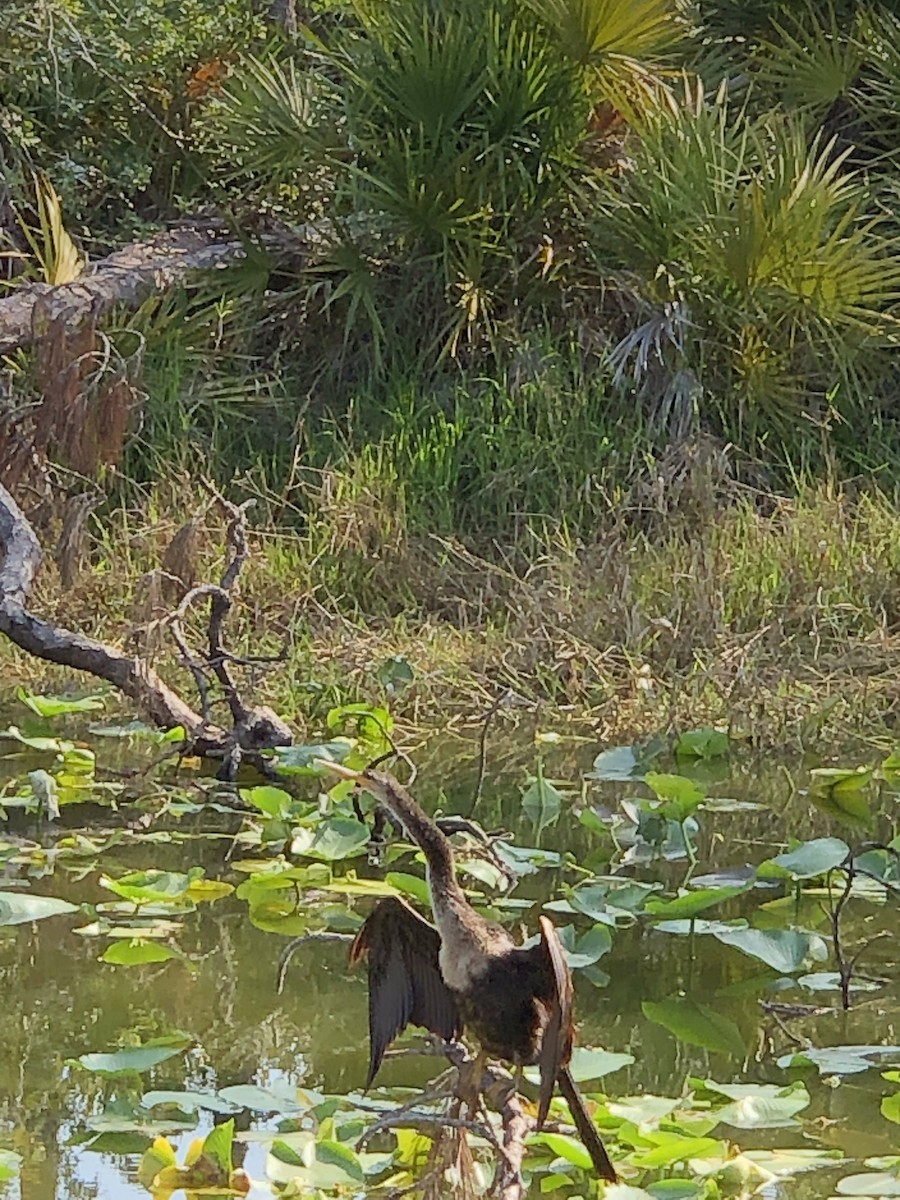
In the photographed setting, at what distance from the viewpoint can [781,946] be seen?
3.23 meters

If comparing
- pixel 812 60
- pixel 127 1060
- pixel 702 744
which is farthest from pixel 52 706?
pixel 812 60

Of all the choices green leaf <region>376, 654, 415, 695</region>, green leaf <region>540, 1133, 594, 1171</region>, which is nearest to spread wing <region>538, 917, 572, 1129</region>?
green leaf <region>540, 1133, 594, 1171</region>

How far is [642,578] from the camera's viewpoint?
235 inches

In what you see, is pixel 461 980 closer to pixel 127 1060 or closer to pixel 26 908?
pixel 127 1060

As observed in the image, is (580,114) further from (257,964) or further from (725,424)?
(257,964)

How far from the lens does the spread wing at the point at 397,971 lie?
2.61m

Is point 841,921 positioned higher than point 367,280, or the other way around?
point 367,280

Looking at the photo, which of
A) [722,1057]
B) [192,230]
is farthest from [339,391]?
[722,1057]

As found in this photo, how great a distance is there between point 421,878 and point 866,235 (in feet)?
13.5

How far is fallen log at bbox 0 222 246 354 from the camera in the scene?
677 centimetres

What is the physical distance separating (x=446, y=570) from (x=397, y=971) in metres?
3.68

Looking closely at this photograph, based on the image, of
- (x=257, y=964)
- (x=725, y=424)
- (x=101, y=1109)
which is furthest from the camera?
(x=725, y=424)

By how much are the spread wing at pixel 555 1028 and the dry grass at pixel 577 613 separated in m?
2.81

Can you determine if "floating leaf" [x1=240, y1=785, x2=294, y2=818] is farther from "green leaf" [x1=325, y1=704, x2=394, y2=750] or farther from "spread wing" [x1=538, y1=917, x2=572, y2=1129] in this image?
"spread wing" [x1=538, y1=917, x2=572, y2=1129]
